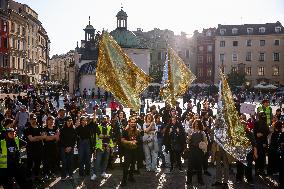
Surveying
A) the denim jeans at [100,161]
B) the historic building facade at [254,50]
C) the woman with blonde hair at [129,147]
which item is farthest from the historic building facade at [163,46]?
the woman with blonde hair at [129,147]

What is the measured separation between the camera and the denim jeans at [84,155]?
1119 cm

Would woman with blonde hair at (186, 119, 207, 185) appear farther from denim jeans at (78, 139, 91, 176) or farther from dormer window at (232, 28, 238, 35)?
dormer window at (232, 28, 238, 35)

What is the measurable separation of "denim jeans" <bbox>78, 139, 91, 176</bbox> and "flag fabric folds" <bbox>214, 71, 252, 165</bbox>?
378 cm

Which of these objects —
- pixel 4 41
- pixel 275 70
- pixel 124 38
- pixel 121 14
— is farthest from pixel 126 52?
pixel 275 70

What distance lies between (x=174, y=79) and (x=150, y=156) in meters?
4.63

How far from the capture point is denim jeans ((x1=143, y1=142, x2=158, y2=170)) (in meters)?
A: 12.1

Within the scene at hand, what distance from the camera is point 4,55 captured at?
207 ft

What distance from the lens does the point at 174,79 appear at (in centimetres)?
1591

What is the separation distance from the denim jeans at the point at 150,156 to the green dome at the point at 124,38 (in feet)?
164

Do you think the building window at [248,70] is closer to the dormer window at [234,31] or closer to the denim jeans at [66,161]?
the dormer window at [234,31]

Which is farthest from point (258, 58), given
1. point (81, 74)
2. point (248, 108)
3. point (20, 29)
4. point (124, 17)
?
point (248, 108)

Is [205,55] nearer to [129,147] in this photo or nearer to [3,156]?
[129,147]

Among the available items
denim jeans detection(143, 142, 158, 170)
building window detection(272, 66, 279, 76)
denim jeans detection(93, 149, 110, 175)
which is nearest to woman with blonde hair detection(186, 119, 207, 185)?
denim jeans detection(143, 142, 158, 170)

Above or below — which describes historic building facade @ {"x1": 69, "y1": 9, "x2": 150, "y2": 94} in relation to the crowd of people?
above
